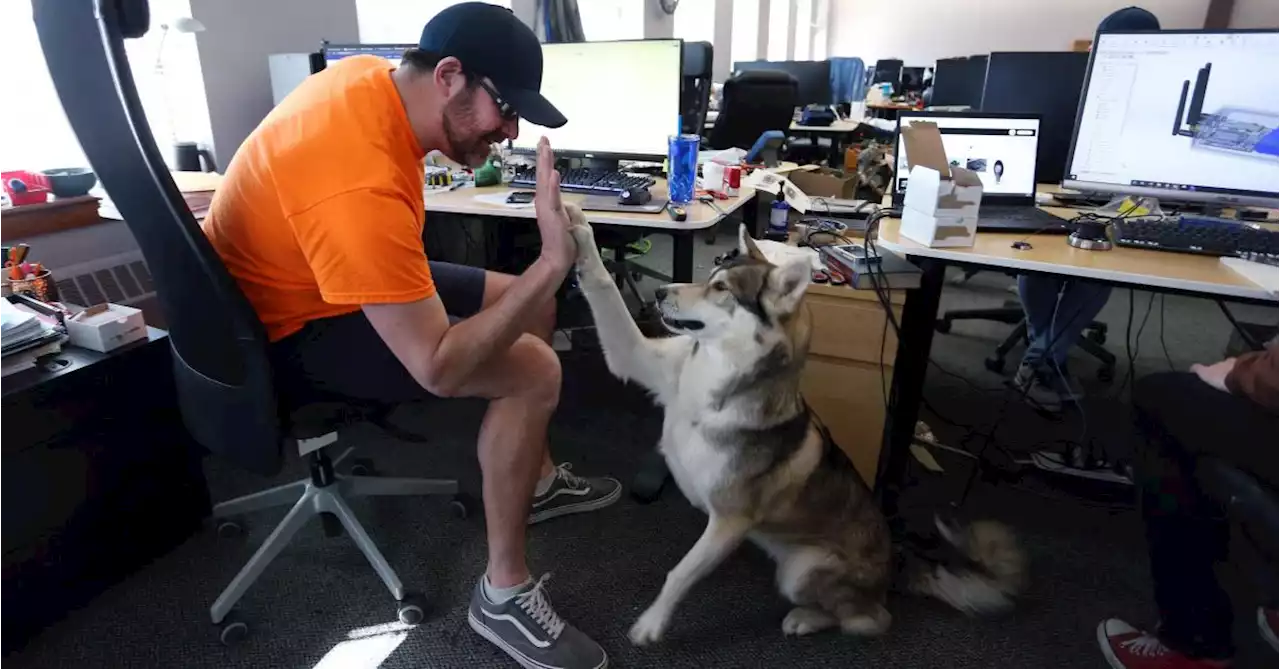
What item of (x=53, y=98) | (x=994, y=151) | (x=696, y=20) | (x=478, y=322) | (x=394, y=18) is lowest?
(x=478, y=322)

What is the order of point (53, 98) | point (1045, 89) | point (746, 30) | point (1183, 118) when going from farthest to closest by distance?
point (746, 30), point (1045, 89), point (53, 98), point (1183, 118)

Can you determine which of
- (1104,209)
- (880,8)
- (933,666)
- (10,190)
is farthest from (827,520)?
(880,8)

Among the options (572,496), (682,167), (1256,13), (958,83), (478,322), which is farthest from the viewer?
(1256,13)

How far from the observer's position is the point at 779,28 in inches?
398

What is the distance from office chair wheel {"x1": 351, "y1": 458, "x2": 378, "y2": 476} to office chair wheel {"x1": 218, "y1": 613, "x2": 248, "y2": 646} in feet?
1.78

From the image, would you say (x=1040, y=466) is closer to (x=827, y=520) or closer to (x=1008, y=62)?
(x=827, y=520)

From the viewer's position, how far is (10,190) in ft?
6.54

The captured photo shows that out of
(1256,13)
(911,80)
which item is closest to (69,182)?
(911,80)

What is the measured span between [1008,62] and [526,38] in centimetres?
195

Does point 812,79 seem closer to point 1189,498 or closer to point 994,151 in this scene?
point 994,151

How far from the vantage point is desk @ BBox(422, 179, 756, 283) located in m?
1.85

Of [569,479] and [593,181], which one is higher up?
[593,181]

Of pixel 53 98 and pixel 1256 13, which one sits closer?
pixel 53 98

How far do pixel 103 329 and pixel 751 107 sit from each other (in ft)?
11.7
